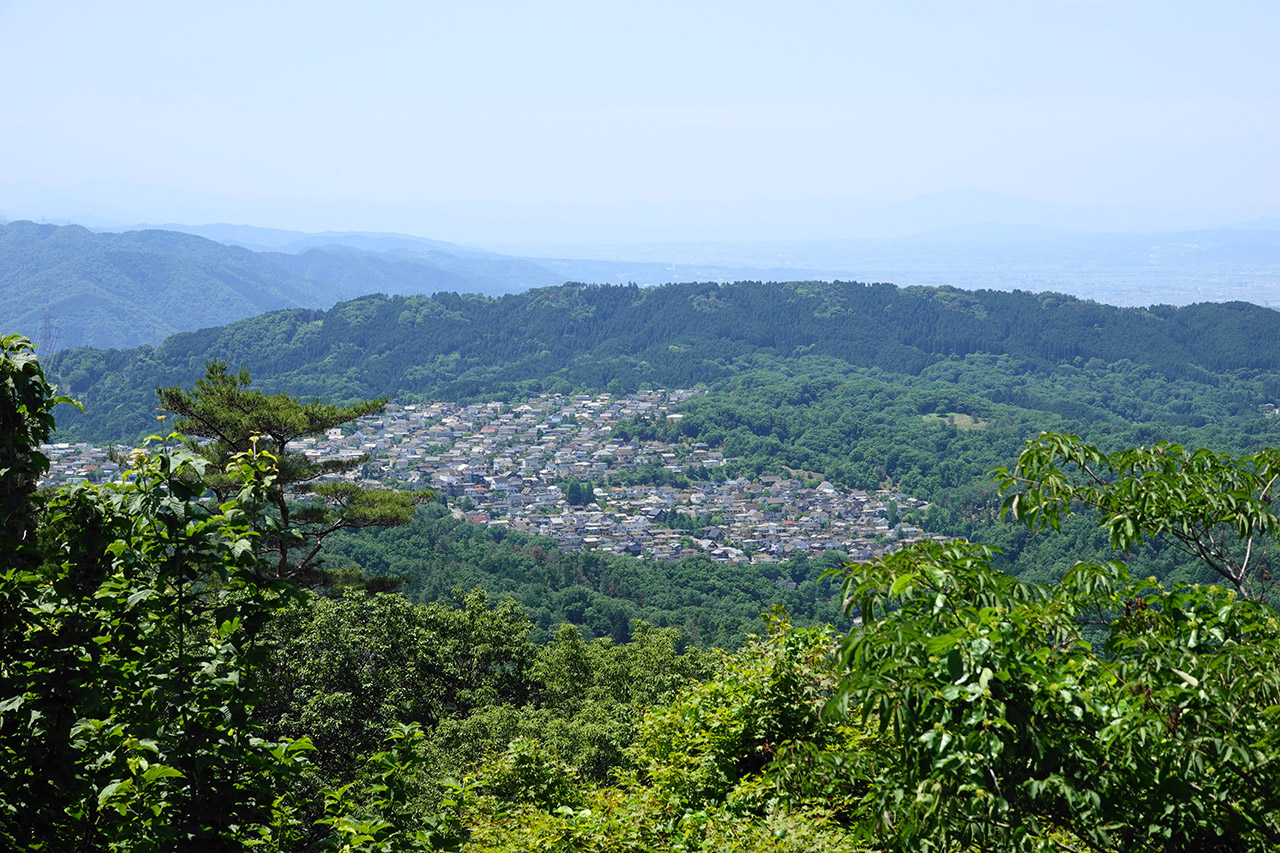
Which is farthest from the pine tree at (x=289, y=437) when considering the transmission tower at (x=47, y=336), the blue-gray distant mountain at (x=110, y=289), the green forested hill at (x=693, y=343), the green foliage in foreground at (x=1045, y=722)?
the blue-gray distant mountain at (x=110, y=289)

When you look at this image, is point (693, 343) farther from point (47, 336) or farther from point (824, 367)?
point (47, 336)

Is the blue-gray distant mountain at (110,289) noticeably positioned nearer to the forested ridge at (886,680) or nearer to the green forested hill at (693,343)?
the green forested hill at (693,343)

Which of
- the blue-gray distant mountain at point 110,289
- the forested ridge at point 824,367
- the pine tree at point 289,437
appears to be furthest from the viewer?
the blue-gray distant mountain at point 110,289

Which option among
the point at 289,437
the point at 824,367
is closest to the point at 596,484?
the point at 824,367

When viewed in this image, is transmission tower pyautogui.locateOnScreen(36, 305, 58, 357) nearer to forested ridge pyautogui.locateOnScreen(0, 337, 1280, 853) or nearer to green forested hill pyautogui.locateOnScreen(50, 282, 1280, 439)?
green forested hill pyautogui.locateOnScreen(50, 282, 1280, 439)

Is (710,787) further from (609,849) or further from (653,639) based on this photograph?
(653,639)

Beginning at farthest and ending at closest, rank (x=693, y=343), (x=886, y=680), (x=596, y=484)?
(x=693, y=343) < (x=596, y=484) < (x=886, y=680)

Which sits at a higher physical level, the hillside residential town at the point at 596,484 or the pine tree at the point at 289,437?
the pine tree at the point at 289,437

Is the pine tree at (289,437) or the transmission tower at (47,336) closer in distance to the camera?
the pine tree at (289,437)

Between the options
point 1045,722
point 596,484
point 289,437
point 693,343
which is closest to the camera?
point 1045,722
